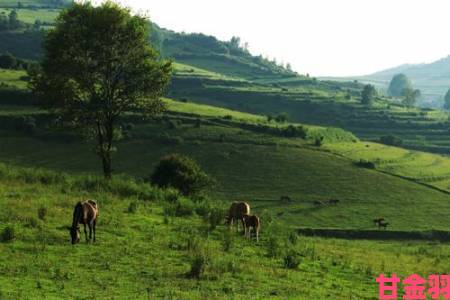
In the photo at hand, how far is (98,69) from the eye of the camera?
46.0m

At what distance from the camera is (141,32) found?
46.8m

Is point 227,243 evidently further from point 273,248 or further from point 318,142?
point 318,142

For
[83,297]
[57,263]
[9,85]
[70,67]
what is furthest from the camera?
[9,85]

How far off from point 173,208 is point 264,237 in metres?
7.18

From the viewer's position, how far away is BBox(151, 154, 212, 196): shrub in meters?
Answer: 52.4

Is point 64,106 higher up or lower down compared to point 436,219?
higher up

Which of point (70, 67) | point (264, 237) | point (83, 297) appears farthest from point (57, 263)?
point (70, 67)

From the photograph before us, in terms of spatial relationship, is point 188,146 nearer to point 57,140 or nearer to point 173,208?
point 57,140

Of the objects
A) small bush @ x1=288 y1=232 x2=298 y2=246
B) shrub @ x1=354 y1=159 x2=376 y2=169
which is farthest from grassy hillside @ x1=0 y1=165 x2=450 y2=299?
shrub @ x1=354 y1=159 x2=376 y2=169

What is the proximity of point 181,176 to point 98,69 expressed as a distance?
43.7 ft

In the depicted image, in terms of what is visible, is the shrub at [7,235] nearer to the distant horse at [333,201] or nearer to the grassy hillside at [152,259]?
the grassy hillside at [152,259]

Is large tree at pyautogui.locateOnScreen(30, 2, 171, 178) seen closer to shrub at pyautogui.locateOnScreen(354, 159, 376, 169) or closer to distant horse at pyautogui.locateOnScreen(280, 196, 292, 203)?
distant horse at pyautogui.locateOnScreen(280, 196, 292, 203)

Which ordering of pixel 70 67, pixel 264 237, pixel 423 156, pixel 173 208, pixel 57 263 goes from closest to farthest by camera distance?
pixel 57 263 → pixel 264 237 → pixel 173 208 → pixel 70 67 → pixel 423 156

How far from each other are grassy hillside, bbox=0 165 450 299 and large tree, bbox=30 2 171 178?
11.5 metres
